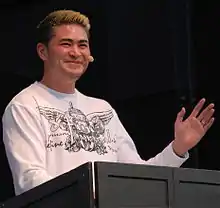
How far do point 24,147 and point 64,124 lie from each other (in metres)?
0.18

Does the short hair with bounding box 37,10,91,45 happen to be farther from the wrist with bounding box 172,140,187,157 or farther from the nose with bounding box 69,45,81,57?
the wrist with bounding box 172,140,187,157

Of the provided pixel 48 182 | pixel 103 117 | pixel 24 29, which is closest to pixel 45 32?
pixel 103 117

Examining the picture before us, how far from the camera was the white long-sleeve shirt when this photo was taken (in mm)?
2520

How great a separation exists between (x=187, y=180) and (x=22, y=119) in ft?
2.01

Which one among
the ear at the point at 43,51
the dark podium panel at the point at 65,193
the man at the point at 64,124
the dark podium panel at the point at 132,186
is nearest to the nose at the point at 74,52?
the man at the point at 64,124

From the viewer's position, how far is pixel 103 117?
A: 2816 millimetres

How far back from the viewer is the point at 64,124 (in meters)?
2.66

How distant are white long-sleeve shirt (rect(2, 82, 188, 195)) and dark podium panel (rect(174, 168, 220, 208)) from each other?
0.41 metres

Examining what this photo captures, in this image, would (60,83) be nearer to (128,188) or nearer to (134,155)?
(134,155)

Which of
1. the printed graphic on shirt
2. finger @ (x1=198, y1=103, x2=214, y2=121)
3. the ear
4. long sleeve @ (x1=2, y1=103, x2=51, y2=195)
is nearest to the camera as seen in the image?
long sleeve @ (x1=2, y1=103, x2=51, y2=195)

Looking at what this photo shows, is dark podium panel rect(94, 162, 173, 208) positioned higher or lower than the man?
lower

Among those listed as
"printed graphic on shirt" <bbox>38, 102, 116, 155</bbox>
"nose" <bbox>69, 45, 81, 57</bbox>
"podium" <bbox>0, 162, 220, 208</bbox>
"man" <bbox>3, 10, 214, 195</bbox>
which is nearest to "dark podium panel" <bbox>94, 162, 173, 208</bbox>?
"podium" <bbox>0, 162, 220, 208</bbox>

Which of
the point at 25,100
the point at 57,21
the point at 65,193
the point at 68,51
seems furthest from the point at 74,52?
the point at 65,193

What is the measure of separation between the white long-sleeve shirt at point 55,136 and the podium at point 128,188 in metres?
0.21
